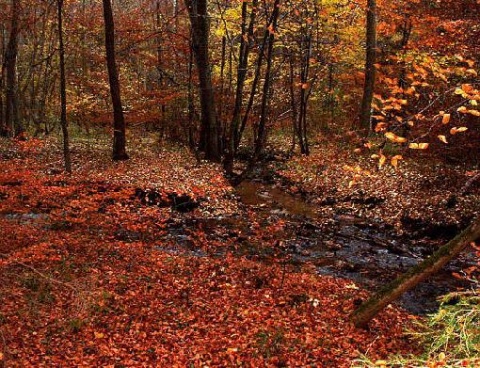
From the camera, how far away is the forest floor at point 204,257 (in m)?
8.49

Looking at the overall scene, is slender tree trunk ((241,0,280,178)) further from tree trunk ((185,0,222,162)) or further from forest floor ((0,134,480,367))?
tree trunk ((185,0,222,162))

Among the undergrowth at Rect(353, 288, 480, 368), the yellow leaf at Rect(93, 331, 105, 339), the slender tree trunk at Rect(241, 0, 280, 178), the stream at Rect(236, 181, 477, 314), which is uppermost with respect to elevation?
the slender tree trunk at Rect(241, 0, 280, 178)

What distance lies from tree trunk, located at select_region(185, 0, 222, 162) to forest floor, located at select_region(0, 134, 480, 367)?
5.54 feet

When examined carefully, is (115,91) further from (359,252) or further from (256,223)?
(359,252)

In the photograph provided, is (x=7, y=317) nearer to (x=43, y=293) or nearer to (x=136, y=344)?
(x=43, y=293)

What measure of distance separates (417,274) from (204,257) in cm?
650

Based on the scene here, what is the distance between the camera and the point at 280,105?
28.7 meters

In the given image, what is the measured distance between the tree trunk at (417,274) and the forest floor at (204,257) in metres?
0.44

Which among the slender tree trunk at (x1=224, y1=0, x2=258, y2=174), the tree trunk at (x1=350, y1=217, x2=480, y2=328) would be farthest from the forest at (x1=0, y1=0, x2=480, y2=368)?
the slender tree trunk at (x1=224, y1=0, x2=258, y2=174)

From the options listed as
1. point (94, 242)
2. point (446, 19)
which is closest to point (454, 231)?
point (446, 19)

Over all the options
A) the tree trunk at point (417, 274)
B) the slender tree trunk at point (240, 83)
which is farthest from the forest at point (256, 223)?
the slender tree trunk at point (240, 83)

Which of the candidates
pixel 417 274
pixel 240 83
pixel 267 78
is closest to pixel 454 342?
pixel 417 274

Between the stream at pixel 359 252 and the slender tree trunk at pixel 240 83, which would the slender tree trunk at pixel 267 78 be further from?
the stream at pixel 359 252

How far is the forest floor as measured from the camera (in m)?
8.49
